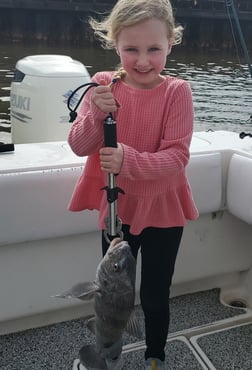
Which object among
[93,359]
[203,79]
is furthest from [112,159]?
[203,79]

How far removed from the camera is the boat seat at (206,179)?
7.79 ft

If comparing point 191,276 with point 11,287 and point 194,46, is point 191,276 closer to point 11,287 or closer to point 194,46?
point 11,287

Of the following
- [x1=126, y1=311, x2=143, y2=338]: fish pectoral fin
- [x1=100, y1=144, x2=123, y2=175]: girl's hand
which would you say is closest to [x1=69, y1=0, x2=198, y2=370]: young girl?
[x1=100, y1=144, x2=123, y2=175]: girl's hand

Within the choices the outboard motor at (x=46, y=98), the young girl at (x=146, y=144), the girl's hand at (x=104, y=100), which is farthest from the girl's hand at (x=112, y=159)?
the outboard motor at (x=46, y=98)

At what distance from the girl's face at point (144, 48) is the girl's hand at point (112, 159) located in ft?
1.05

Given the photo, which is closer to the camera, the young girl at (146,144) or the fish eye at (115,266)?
the fish eye at (115,266)

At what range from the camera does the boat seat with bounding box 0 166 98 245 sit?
80.7 inches

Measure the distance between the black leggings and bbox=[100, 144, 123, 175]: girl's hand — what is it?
39 cm

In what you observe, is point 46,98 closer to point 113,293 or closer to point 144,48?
point 144,48

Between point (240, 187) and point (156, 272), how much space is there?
78cm

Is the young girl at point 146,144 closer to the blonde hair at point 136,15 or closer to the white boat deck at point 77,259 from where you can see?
the blonde hair at point 136,15

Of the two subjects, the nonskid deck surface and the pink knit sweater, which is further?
the nonskid deck surface

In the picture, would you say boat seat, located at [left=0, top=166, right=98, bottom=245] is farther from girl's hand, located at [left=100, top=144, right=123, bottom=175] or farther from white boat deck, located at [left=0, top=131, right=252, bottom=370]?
girl's hand, located at [left=100, top=144, right=123, bottom=175]

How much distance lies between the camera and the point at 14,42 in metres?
28.4
